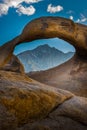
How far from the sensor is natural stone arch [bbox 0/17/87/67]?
700 inches

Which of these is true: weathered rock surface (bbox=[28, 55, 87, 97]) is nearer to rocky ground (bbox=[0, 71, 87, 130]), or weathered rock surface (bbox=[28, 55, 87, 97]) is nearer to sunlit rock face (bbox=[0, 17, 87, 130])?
sunlit rock face (bbox=[0, 17, 87, 130])

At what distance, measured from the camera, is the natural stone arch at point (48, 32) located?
58.3ft

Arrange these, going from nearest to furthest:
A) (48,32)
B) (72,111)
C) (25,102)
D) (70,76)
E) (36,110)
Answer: (25,102) < (36,110) < (72,111) < (48,32) < (70,76)

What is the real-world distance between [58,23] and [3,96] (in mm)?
12234

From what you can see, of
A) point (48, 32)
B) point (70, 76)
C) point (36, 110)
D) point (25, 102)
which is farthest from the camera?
point (70, 76)

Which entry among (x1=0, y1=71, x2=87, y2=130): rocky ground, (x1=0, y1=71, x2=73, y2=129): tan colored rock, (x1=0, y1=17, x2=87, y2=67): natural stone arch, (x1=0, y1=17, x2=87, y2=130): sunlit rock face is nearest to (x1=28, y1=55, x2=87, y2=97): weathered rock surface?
(x1=0, y1=17, x2=87, y2=67): natural stone arch

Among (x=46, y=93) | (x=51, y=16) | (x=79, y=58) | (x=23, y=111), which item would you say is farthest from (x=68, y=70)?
(x=23, y=111)

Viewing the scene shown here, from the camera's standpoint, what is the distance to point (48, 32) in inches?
707

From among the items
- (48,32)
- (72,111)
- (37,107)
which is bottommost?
(72,111)

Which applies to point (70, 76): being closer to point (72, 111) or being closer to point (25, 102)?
point (72, 111)

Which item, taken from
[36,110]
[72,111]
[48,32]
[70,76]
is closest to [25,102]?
[36,110]

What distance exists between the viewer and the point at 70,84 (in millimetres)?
19156

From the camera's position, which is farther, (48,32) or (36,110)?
(48,32)

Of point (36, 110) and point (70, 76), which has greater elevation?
point (70, 76)
